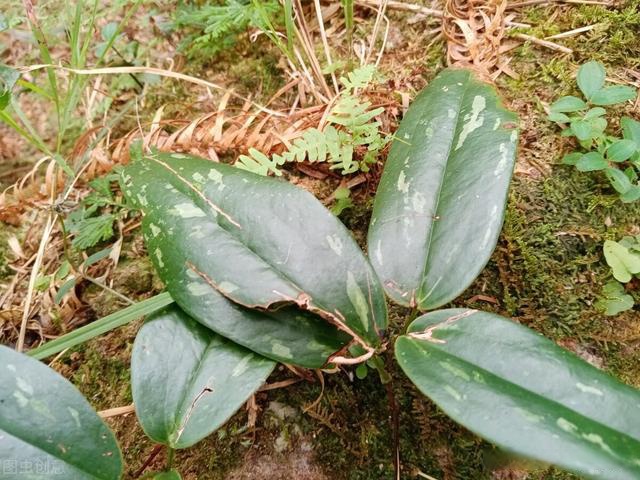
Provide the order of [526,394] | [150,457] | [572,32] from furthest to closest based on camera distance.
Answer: [572,32] < [150,457] < [526,394]

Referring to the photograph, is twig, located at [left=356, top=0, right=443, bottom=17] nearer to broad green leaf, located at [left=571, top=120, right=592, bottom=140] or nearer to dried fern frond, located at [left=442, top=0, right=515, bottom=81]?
dried fern frond, located at [left=442, top=0, right=515, bottom=81]

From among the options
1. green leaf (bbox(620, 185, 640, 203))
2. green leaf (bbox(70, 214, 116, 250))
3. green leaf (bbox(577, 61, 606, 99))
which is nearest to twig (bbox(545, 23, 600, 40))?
green leaf (bbox(577, 61, 606, 99))

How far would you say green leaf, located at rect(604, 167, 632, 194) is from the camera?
91cm

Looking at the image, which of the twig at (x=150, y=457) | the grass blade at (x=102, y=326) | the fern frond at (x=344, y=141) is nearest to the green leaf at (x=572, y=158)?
the fern frond at (x=344, y=141)

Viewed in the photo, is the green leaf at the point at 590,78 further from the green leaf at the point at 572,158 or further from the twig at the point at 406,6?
the twig at the point at 406,6

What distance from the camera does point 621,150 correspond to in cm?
91

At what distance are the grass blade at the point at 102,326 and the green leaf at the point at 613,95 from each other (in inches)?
34.6

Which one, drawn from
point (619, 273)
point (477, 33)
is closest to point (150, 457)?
point (619, 273)

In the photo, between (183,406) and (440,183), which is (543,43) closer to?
(440,183)

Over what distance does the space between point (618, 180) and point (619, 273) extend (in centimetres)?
17

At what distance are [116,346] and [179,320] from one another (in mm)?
304

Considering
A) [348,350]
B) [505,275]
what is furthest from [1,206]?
[505,275]

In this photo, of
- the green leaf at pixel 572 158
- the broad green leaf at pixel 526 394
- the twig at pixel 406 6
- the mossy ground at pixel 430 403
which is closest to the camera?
the broad green leaf at pixel 526 394

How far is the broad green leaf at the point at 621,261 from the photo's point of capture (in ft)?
2.92
